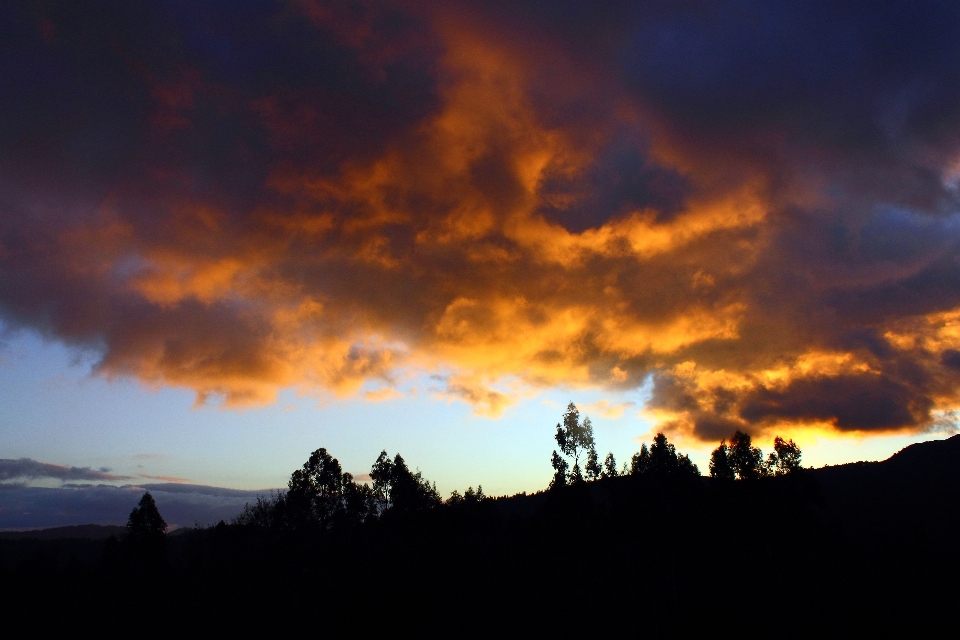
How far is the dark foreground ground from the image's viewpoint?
193ft

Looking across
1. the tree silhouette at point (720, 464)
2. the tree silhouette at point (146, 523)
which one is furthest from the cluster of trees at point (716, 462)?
the tree silhouette at point (146, 523)

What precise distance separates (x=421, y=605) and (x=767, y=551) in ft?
164

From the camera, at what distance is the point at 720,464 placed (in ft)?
271

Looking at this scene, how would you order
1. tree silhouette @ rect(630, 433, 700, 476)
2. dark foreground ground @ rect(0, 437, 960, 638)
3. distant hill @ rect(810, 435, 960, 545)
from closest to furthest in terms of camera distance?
dark foreground ground @ rect(0, 437, 960, 638)
tree silhouette @ rect(630, 433, 700, 476)
distant hill @ rect(810, 435, 960, 545)

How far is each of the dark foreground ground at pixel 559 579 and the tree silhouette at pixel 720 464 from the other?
3.39 metres

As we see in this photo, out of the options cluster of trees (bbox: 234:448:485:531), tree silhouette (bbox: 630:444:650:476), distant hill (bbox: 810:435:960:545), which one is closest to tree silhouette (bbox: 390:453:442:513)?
cluster of trees (bbox: 234:448:485:531)

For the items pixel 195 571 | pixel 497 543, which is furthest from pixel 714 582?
pixel 195 571

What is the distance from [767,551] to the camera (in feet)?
255

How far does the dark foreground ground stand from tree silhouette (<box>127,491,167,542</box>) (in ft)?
9.15

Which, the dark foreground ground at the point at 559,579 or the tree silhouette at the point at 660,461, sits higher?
the tree silhouette at the point at 660,461

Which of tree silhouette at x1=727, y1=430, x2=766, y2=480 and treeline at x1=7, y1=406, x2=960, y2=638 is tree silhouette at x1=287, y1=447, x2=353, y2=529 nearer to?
treeline at x1=7, y1=406, x2=960, y2=638

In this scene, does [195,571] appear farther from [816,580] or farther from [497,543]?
[816,580]

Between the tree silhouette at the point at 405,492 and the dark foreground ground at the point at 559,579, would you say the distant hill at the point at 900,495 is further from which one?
the tree silhouette at the point at 405,492

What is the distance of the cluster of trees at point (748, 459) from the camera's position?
8312cm
